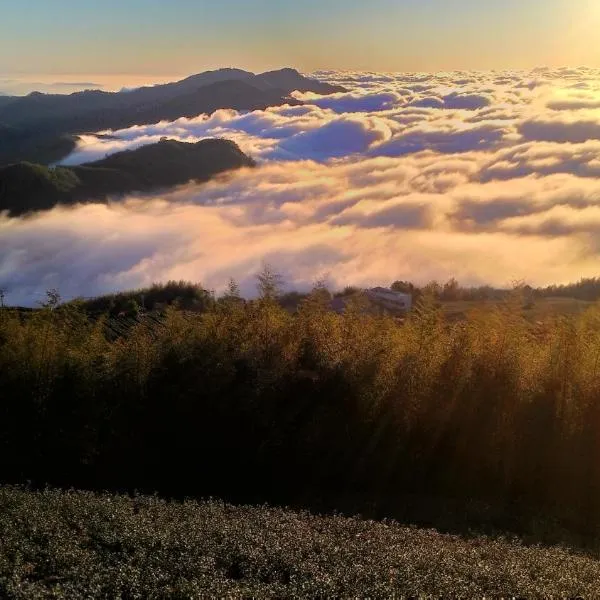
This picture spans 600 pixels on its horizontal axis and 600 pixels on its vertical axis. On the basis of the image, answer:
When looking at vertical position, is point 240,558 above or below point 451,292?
below

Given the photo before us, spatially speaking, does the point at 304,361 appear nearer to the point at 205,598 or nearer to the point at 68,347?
the point at 68,347

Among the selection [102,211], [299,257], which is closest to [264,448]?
[299,257]

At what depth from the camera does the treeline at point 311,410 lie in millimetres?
25766

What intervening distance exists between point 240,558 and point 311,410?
14.5m

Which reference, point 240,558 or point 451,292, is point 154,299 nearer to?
point 451,292

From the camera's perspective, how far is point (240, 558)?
14.1m

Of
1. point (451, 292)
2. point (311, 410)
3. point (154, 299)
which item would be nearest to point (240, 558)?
point (311, 410)

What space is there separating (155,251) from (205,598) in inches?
6997

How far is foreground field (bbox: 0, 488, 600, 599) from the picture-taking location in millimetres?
12156

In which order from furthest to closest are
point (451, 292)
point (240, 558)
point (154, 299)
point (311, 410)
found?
1. point (451, 292)
2. point (154, 299)
3. point (311, 410)
4. point (240, 558)

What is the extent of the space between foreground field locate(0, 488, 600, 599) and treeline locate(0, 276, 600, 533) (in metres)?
7.85

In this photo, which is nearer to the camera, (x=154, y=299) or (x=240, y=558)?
(x=240, y=558)

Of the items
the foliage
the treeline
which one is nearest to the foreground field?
the treeline

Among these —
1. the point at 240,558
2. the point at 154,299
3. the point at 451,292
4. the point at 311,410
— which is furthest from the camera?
the point at 451,292
